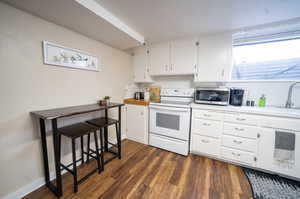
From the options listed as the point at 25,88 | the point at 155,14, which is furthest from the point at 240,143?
the point at 25,88

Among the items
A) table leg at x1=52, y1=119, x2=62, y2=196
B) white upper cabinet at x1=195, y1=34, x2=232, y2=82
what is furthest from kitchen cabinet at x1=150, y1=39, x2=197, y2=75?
table leg at x1=52, y1=119, x2=62, y2=196

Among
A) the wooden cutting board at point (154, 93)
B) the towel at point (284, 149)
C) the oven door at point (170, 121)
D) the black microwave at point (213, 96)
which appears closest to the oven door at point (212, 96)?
the black microwave at point (213, 96)

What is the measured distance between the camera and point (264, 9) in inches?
54.3

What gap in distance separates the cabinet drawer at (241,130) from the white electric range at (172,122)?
605mm

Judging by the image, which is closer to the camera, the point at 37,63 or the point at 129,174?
the point at 37,63

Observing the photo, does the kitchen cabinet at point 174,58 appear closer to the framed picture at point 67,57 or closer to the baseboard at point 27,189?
the framed picture at point 67,57

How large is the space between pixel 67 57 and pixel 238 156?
3.00 m

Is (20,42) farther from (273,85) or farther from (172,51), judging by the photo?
(273,85)

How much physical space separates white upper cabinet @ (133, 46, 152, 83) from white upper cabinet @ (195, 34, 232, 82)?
44.4 inches

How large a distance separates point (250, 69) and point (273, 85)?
440 millimetres

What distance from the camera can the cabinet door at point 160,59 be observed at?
8.06ft

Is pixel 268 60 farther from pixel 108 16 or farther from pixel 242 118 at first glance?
pixel 108 16

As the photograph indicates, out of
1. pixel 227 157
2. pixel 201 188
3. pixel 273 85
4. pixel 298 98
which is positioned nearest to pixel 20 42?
pixel 201 188

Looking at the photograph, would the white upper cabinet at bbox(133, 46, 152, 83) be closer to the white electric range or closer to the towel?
the white electric range
